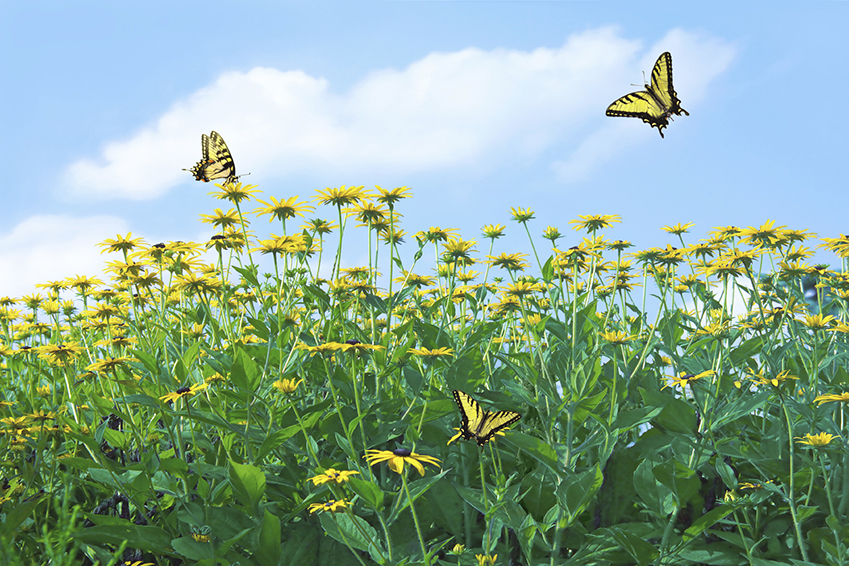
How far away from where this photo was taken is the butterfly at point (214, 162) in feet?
18.6

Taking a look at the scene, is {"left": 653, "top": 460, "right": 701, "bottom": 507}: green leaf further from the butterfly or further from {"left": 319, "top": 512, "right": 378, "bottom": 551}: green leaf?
the butterfly

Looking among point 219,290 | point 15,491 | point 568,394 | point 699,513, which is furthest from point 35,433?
point 699,513

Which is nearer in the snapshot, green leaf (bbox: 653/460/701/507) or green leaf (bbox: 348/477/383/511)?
green leaf (bbox: 348/477/383/511)

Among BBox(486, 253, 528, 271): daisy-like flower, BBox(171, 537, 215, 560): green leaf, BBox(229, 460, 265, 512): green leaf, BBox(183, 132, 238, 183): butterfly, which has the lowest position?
BBox(171, 537, 215, 560): green leaf

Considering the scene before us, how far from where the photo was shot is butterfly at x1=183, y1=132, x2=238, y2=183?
18.6 ft

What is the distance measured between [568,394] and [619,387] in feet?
1.25

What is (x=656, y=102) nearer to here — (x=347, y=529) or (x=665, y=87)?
(x=665, y=87)

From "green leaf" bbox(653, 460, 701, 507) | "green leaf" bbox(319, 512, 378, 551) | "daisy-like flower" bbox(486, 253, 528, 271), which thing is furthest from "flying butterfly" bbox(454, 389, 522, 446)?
"daisy-like flower" bbox(486, 253, 528, 271)

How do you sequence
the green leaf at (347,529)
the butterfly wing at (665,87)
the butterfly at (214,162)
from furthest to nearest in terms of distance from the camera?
the butterfly at (214,162) → the butterfly wing at (665,87) → the green leaf at (347,529)

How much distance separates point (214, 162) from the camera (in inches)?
232

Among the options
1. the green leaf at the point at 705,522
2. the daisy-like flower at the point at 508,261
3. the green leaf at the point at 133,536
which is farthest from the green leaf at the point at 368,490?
the daisy-like flower at the point at 508,261

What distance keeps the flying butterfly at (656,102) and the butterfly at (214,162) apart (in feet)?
11.4

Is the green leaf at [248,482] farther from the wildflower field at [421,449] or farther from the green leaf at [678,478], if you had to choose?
the green leaf at [678,478]

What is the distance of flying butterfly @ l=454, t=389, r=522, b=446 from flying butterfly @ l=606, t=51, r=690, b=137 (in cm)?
363
